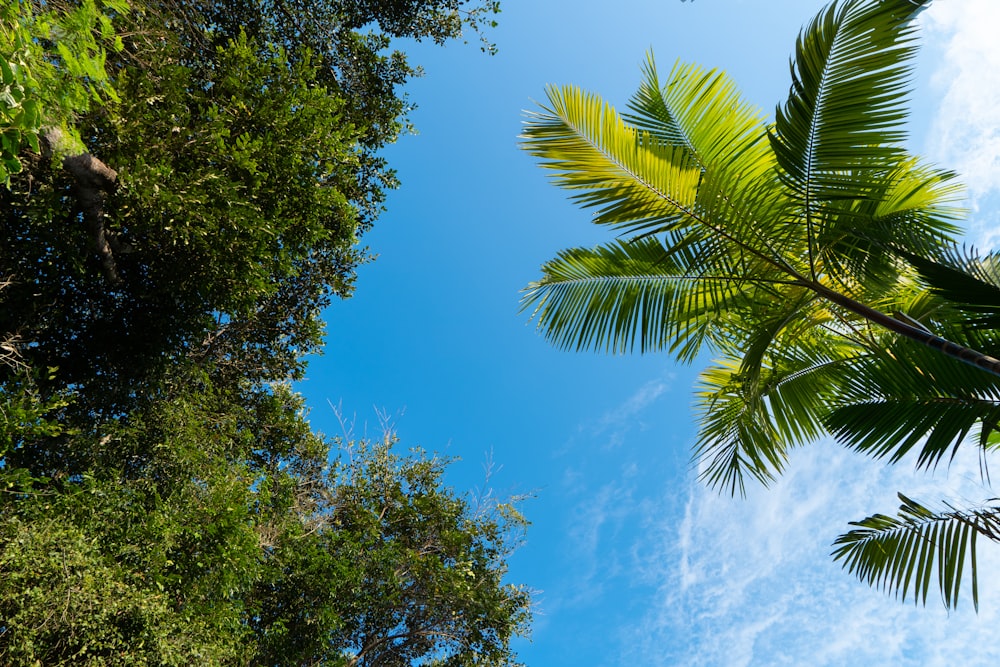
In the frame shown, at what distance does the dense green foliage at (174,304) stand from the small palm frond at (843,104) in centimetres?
483

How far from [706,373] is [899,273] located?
10.7 feet

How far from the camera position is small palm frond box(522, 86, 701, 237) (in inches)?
215

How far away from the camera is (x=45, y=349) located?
7.47 m

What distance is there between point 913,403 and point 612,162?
324 centimetres

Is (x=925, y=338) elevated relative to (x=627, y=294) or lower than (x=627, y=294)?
lower

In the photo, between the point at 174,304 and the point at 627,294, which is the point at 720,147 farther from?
the point at 174,304

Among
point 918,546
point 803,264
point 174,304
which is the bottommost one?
point 918,546

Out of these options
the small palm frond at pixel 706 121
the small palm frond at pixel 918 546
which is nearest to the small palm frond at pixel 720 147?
the small palm frond at pixel 706 121

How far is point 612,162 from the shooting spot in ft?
18.7

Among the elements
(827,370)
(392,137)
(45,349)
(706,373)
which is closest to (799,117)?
(827,370)

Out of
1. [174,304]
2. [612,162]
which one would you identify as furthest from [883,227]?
[174,304]

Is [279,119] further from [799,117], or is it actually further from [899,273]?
[899,273]

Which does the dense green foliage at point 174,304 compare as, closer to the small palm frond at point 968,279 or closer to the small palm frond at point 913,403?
the small palm frond at point 968,279

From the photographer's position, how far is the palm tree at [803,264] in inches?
173
